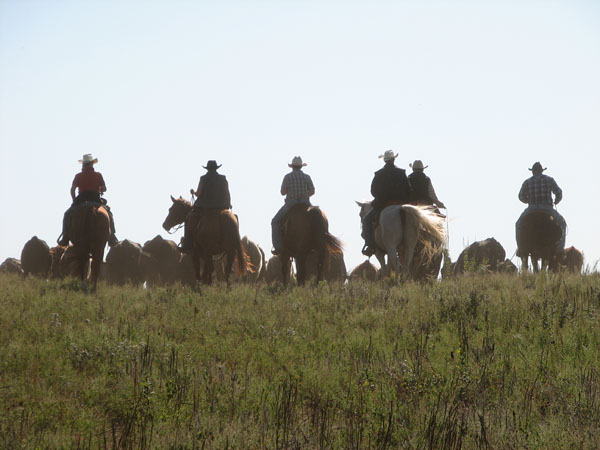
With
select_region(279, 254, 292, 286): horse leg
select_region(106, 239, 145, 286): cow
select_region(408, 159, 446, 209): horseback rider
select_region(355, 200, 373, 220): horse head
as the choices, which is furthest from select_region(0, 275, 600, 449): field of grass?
select_region(106, 239, 145, 286): cow

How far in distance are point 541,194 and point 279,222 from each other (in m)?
5.80

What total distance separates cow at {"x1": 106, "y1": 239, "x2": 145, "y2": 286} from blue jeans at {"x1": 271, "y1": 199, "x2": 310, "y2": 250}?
7229 mm

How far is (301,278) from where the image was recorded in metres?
19.4

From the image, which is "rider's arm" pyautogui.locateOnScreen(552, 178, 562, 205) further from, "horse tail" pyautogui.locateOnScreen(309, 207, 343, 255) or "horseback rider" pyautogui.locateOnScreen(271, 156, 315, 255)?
"horseback rider" pyautogui.locateOnScreen(271, 156, 315, 255)

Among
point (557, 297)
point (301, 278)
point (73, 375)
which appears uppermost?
point (301, 278)

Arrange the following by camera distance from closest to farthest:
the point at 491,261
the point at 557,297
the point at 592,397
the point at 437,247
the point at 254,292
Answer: the point at 592,397, the point at 557,297, the point at 254,292, the point at 437,247, the point at 491,261

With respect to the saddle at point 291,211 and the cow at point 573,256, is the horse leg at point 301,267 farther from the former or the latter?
the cow at point 573,256

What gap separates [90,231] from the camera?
58.6ft

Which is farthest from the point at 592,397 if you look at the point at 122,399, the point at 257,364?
the point at 122,399

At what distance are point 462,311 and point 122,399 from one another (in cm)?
472

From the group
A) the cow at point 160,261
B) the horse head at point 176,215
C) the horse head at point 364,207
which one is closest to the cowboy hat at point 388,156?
the horse head at point 364,207

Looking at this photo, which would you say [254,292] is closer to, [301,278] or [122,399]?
[301,278]

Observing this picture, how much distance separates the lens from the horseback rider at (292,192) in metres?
18.8

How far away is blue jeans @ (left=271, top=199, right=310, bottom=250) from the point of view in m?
19.0
